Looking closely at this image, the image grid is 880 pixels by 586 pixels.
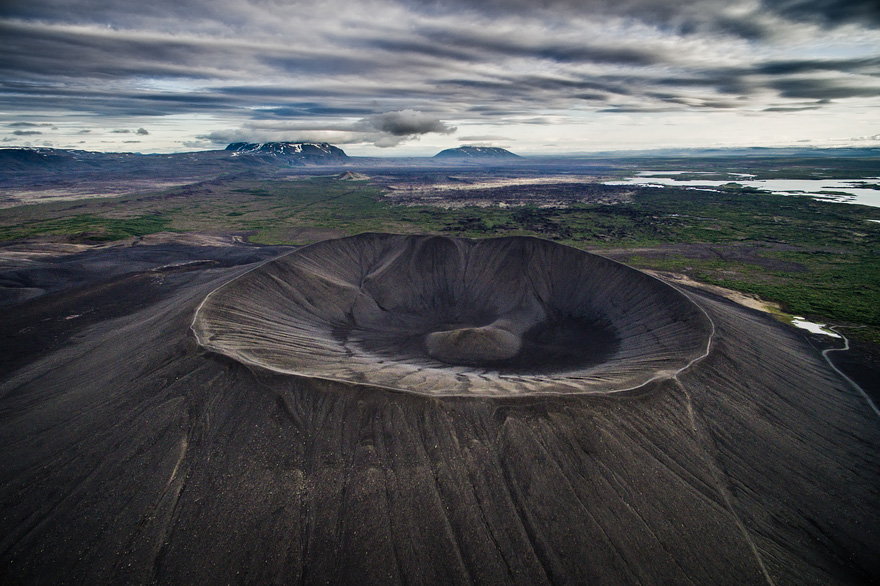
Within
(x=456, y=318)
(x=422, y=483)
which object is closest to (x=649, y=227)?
(x=456, y=318)

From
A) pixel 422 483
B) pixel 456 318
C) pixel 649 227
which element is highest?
pixel 649 227

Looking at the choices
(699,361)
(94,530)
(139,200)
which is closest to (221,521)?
(94,530)

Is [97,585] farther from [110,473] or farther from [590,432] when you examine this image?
[590,432]

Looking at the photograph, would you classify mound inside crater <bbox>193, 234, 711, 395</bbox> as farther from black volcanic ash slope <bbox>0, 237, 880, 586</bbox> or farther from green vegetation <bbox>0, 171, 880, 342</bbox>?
green vegetation <bbox>0, 171, 880, 342</bbox>

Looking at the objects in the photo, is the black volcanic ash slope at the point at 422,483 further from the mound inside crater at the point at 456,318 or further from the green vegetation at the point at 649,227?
the green vegetation at the point at 649,227

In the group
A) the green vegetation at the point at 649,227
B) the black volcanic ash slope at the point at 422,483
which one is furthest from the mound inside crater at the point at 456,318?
the green vegetation at the point at 649,227

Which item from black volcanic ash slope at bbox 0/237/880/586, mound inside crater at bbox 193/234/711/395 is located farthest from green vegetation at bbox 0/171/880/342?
black volcanic ash slope at bbox 0/237/880/586

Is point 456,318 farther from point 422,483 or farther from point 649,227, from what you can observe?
point 649,227
